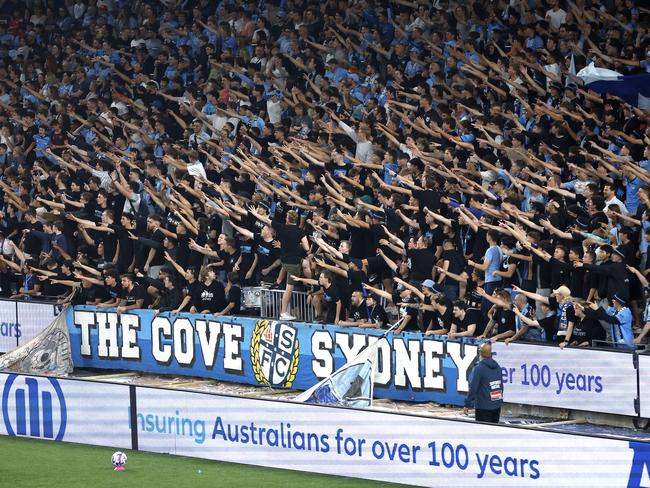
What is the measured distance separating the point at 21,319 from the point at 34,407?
7.49m

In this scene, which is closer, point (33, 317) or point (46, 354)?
point (46, 354)

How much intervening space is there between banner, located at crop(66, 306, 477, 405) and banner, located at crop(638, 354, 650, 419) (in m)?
2.64

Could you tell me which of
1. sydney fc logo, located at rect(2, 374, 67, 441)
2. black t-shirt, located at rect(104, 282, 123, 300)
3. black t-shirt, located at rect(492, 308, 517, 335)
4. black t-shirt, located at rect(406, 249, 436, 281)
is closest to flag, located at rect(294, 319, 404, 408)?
black t-shirt, located at rect(406, 249, 436, 281)

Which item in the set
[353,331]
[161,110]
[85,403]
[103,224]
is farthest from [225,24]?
[85,403]

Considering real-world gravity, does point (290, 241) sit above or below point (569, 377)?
above

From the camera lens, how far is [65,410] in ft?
64.7

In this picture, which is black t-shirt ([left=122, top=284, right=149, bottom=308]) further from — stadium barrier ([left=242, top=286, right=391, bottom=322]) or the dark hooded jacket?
the dark hooded jacket

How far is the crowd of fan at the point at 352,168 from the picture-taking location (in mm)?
20672

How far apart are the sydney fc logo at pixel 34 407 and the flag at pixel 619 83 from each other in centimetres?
946

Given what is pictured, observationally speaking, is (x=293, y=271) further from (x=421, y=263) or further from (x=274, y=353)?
(x=421, y=263)

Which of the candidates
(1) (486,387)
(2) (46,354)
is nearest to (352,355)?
(1) (486,387)

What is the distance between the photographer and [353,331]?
2203 centimetres

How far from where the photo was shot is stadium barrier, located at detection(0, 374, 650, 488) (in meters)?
15.1

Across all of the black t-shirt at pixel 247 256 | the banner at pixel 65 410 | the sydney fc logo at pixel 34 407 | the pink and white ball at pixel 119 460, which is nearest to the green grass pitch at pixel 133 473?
the pink and white ball at pixel 119 460
